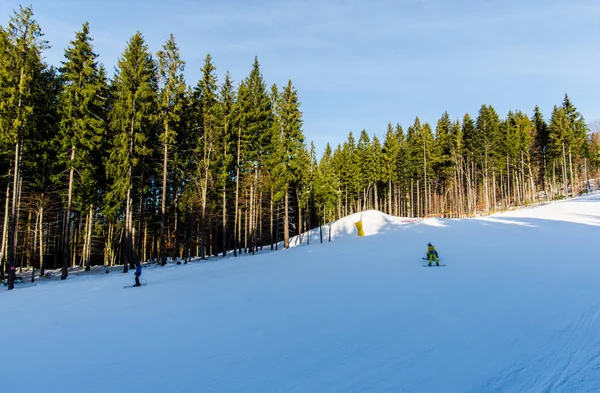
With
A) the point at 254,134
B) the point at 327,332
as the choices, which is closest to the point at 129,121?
the point at 254,134

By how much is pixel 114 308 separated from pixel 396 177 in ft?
178

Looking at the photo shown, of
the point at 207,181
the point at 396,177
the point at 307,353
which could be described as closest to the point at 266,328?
the point at 307,353

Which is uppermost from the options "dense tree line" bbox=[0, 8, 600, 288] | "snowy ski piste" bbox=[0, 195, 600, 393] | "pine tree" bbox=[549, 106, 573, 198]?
"pine tree" bbox=[549, 106, 573, 198]

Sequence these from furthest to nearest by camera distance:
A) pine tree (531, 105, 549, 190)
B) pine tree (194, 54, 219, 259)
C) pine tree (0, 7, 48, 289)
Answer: pine tree (531, 105, 549, 190)
pine tree (194, 54, 219, 259)
pine tree (0, 7, 48, 289)

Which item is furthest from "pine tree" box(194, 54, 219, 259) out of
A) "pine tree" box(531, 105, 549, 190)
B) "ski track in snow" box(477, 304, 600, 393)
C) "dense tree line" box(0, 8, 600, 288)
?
"pine tree" box(531, 105, 549, 190)

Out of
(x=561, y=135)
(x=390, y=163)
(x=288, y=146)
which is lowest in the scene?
(x=288, y=146)

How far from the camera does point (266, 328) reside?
7.01m

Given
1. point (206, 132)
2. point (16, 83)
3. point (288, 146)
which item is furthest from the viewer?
point (288, 146)

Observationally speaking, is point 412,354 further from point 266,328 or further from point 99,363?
point 99,363

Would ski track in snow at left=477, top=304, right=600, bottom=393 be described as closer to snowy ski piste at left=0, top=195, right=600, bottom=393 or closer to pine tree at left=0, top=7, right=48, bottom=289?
snowy ski piste at left=0, top=195, right=600, bottom=393

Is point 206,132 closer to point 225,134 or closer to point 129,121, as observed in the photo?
point 225,134

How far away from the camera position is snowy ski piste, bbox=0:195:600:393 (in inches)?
187

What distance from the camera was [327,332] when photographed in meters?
6.66

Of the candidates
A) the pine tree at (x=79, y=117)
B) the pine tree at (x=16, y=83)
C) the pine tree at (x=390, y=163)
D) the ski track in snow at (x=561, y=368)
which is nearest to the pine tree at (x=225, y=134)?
the pine tree at (x=79, y=117)
